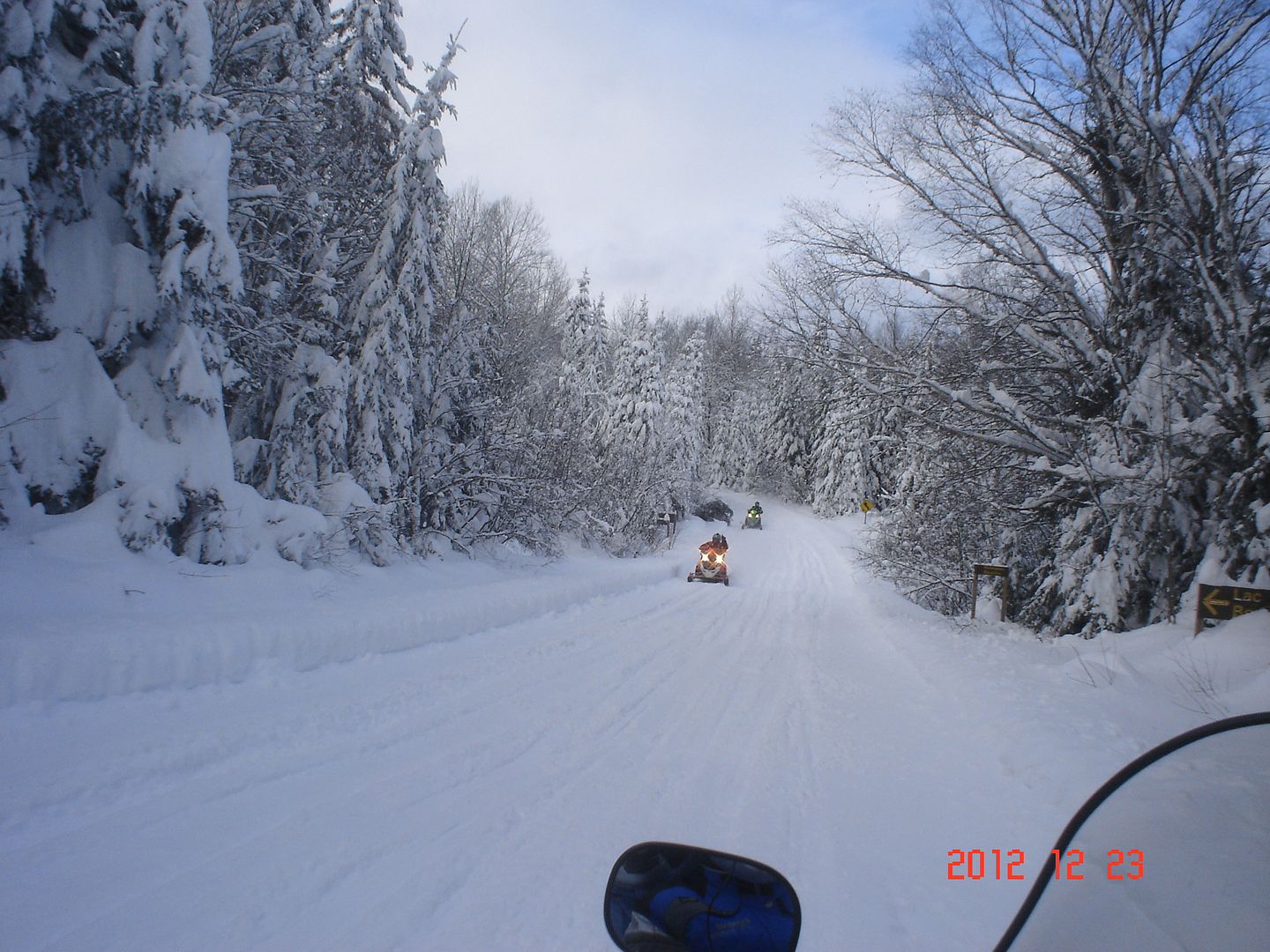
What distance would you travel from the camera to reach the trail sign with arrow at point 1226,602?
6.35 m

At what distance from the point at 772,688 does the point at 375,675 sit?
423 cm

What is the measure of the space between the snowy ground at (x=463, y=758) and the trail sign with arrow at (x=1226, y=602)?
0.22 m

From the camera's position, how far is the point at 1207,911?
986 millimetres

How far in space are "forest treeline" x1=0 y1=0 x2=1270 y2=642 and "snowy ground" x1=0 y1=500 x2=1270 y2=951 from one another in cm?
133

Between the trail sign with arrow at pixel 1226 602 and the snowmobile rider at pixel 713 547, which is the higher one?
the trail sign with arrow at pixel 1226 602

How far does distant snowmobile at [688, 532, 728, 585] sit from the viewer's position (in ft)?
64.7

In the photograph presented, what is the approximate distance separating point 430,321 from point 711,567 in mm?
11219

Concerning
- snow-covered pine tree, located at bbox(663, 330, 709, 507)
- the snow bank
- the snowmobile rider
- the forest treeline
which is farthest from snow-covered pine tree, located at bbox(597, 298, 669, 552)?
the snow bank

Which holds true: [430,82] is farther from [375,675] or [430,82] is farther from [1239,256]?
[1239,256]

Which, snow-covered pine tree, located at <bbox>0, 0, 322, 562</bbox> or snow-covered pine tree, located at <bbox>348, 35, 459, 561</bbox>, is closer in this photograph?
snow-covered pine tree, located at <bbox>0, 0, 322, 562</bbox>

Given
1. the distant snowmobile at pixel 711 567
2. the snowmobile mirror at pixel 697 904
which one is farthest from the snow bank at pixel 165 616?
the distant snowmobile at pixel 711 567

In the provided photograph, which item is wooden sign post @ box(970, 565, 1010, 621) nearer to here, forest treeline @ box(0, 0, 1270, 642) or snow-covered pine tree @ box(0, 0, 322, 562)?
forest treeline @ box(0, 0, 1270, 642)

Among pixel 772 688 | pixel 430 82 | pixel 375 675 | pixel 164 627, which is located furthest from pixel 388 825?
pixel 430 82

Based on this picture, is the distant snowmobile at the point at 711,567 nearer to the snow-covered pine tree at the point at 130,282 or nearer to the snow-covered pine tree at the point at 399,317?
the snow-covered pine tree at the point at 399,317
